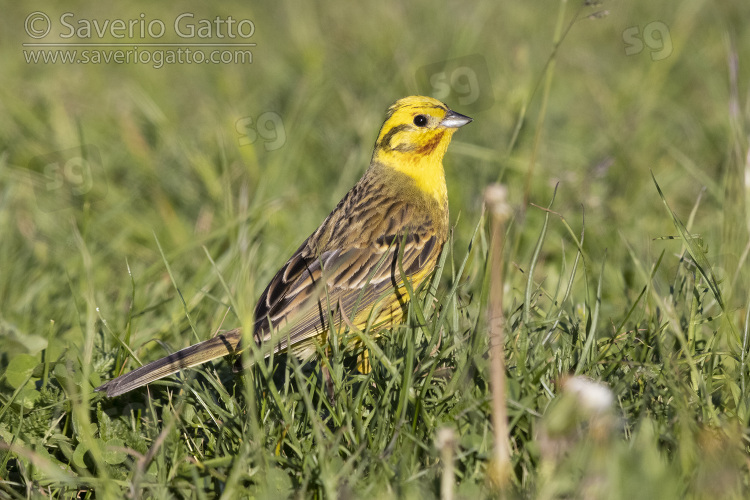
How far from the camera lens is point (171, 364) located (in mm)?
3637

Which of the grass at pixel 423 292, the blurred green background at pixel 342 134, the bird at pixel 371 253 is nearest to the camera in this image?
the grass at pixel 423 292

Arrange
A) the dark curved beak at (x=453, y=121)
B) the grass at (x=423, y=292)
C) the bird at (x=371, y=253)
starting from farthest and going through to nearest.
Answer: the dark curved beak at (x=453, y=121) → the bird at (x=371, y=253) → the grass at (x=423, y=292)

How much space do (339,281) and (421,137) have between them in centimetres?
110

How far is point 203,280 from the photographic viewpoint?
510cm

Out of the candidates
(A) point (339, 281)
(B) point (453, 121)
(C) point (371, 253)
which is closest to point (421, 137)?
(B) point (453, 121)

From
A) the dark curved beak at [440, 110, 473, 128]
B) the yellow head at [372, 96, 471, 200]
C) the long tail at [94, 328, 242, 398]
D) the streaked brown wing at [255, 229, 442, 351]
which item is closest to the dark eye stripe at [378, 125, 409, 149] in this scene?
the yellow head at [372, 96, 471, 200]

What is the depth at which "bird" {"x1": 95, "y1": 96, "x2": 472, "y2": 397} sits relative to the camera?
3.86 m

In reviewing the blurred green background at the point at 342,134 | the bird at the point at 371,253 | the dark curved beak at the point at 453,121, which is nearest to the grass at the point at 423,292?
the blurred green background at the point at 342,134

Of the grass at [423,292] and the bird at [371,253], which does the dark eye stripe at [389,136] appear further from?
the grass at [423,292]

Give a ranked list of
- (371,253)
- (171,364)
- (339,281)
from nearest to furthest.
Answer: (171,364), (339,281), (371,253)

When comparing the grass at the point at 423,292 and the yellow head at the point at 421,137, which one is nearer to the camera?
the grass at the point at 423,292

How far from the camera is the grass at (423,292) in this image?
3027 mm

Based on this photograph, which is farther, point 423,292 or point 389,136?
point 389,136

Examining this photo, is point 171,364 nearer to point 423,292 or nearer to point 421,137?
point 423,292
